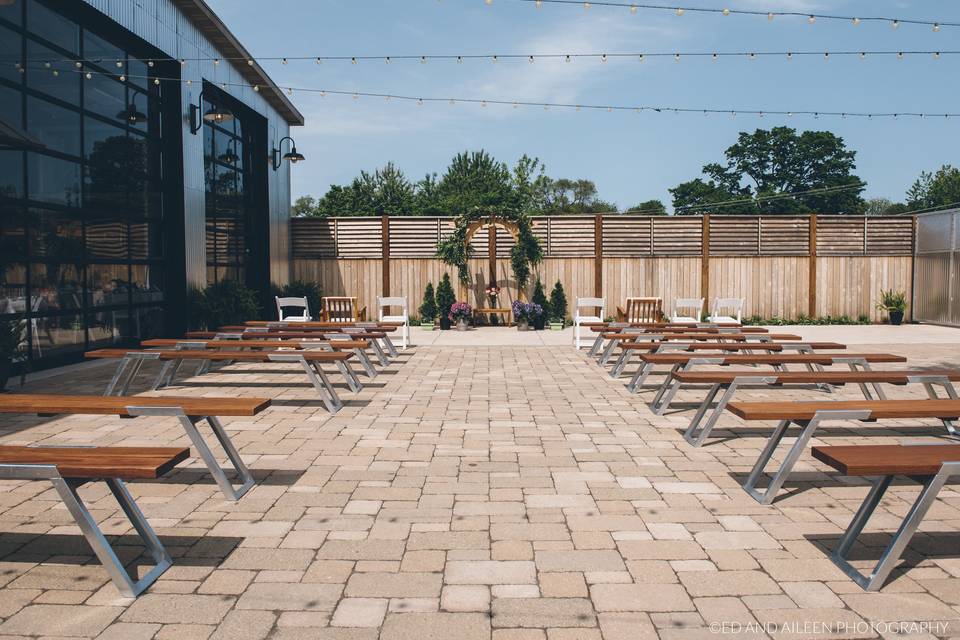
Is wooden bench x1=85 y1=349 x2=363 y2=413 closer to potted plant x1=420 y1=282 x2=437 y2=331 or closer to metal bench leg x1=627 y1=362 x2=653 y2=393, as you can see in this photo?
metal bench leg x1=627 y1=362 x2=653 y2=393

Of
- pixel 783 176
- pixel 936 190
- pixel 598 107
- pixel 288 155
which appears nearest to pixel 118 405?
pixel 598 107

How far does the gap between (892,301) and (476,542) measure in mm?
16551

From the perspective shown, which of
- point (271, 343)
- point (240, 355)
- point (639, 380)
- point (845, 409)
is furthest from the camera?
point (271, 343)

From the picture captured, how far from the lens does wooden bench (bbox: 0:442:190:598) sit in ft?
8.68

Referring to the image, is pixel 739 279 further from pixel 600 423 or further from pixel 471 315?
pixel 600 423

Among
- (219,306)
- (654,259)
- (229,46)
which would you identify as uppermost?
(229,46)

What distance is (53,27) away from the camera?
854cm

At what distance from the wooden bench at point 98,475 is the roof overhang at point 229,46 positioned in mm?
9933

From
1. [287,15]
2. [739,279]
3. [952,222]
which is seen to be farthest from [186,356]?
[952,222]

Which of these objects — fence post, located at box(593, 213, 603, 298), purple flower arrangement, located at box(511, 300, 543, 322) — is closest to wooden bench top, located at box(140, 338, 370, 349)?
purple flower arrangement, located at box(511, 300, 543, 322)

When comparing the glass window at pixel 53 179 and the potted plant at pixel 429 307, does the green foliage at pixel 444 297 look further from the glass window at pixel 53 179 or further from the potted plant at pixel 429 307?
the glass window at pixel 53 179

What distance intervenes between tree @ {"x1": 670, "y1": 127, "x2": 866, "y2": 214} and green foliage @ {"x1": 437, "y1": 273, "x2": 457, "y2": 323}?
37898mm

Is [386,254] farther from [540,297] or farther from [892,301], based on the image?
[892,301]

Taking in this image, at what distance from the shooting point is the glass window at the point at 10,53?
764 centimetres
